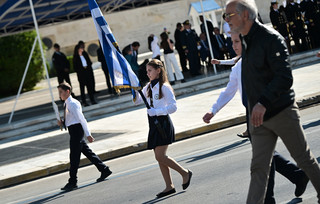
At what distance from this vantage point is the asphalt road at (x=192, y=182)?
23.6ft

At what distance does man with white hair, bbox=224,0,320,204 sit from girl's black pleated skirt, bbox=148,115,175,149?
2626 millimetres

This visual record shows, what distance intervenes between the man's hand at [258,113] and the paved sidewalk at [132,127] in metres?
7.25

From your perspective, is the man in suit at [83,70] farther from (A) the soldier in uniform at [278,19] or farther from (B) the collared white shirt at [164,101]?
(B) the collared white shirt at [164,101]

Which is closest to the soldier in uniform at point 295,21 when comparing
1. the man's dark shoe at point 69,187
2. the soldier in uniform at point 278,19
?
the soldier in uniform at point 278,19

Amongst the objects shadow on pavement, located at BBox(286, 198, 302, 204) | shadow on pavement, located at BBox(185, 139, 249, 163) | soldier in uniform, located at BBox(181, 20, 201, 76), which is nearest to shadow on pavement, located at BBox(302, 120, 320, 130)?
shadow on pavement, located at BBox(185, 139, 249, 163)

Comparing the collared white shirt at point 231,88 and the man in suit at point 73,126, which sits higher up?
the collared white shirt at point 231,88

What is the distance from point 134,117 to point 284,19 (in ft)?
24.7

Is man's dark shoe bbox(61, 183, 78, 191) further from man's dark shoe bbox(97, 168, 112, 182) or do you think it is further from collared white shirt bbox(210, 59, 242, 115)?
collared white shirt bbox(210, 59, 242, 115)

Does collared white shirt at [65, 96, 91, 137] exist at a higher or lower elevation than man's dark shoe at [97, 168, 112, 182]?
higher

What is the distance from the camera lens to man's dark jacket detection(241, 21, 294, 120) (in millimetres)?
4672

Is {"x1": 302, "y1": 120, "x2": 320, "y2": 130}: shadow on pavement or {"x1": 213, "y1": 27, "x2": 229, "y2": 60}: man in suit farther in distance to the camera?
{"x1": 213, "y1": 27, "x2": 229, "y2": 60}: man in suit

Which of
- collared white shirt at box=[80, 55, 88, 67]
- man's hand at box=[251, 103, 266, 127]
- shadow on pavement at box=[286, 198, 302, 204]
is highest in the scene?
collared white shirt at box=[80, 55, 88, 67]

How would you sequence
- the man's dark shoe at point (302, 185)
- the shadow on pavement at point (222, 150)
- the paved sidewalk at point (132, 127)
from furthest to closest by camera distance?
the paved sidewalk at point (132, 127)
the shadow on pavement at point (222, 150)
the man's dark shoe at point (302, 185)

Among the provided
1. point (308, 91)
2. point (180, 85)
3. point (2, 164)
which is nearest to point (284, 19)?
point (180, 85)
